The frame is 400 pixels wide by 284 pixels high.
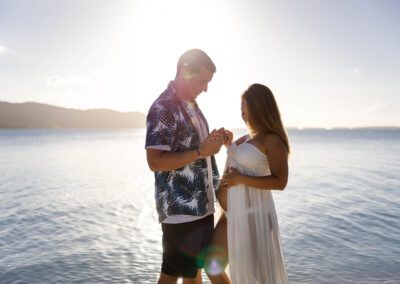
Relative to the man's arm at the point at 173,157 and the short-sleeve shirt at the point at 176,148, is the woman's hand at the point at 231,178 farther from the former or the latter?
the man's arm at the point at 173,157

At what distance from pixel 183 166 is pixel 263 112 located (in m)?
0.89

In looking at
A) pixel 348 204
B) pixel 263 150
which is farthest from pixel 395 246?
pixel 263 150

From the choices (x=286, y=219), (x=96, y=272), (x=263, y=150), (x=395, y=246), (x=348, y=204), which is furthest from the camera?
(x=348, y=204)

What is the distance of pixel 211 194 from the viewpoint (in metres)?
3.08

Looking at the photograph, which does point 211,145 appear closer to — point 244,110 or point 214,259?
point 244,110

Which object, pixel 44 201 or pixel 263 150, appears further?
pixel 44 201

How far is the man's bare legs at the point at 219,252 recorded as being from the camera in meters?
2.94

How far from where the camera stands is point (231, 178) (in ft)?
9.97

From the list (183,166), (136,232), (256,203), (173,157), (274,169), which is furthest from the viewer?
(136,232)

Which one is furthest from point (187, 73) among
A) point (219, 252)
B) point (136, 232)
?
point (136, 232)

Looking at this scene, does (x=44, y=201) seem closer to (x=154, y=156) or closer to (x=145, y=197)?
(x=145, y=197)

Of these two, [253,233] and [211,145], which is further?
[253,233]

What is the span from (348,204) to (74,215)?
907 centimetres

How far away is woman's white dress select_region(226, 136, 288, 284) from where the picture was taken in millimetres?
2959
